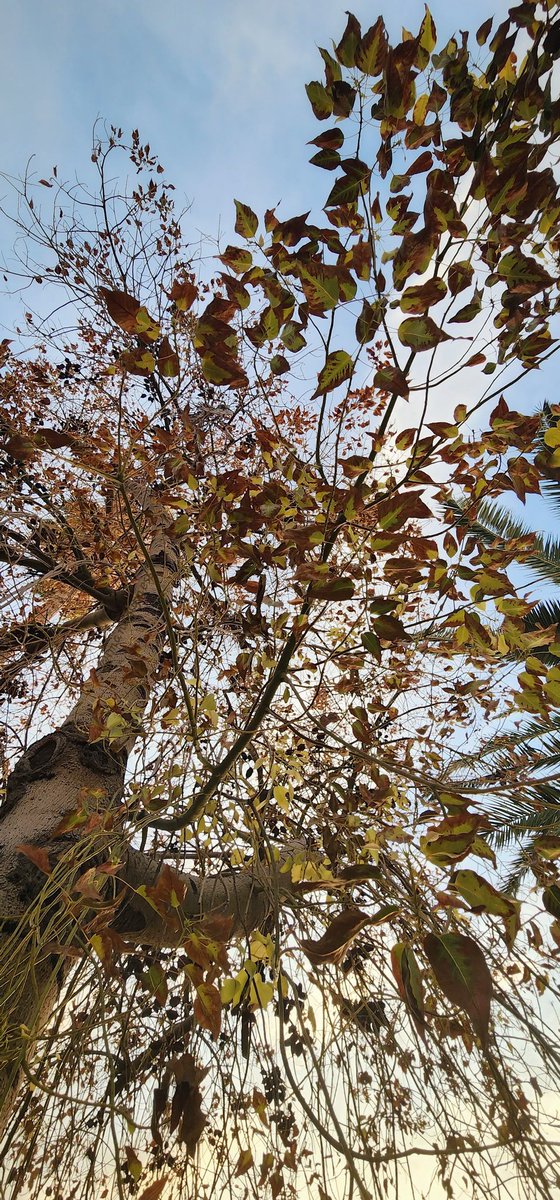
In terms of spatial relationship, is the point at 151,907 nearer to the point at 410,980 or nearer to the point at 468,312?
the point at 410,980

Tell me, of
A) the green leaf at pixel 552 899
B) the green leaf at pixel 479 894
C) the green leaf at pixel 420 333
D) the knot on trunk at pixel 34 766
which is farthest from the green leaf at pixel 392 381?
the knot on trunk at pixel 34 766

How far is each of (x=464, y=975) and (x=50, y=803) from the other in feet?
3.86

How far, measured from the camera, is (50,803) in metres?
1.48

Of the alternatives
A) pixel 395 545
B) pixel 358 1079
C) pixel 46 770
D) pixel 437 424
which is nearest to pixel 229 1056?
pixel 358 1079

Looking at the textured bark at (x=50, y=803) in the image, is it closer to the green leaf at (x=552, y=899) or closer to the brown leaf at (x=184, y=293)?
the brown leaf at (x=184, y=293)

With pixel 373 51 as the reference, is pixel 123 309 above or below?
below

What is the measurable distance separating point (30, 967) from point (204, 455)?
4.80 ft

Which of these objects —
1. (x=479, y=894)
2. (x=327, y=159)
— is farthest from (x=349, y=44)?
(x=479, y=894)

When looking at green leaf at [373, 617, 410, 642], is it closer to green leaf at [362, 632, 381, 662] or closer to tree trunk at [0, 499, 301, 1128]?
green leaf at [362, 632, 381, 662]

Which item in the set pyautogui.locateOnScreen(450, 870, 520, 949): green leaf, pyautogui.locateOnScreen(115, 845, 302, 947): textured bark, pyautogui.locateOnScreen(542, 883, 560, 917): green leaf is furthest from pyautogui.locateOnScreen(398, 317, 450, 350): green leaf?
pyautogui.locateOnScreen(115, 845, 302, 947): textured bark

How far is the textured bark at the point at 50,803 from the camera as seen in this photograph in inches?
40.8

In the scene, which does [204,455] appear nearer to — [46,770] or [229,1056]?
[46,770]

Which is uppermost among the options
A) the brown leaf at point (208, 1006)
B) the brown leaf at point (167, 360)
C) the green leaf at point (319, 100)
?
the green leaf at point (319, 100)

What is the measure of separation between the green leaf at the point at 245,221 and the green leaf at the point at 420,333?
1.07 feet
